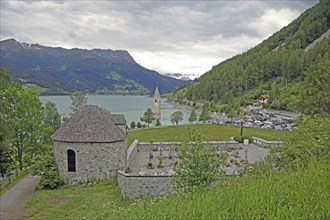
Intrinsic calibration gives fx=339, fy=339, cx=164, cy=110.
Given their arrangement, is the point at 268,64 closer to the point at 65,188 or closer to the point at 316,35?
the point at 316,35

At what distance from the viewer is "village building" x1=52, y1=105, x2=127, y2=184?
25094 mm

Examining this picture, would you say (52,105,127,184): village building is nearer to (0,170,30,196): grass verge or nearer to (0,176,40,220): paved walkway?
(0,176,40,220): paved walkway

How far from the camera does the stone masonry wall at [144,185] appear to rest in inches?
805

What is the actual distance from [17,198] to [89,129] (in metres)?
6.76

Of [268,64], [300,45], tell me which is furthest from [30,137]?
[300,45]

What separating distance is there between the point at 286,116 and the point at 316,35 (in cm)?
9299

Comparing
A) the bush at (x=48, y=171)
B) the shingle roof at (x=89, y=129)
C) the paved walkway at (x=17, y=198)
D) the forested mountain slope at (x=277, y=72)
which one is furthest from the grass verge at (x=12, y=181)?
the forested mountain slope at (x=277, y=72)

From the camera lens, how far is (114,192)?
21.9 meters

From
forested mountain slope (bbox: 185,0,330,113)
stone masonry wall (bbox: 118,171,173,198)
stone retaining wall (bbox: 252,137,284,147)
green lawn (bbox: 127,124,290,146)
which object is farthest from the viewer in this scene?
forested mountain slope (bbox: 185,0,330,113)

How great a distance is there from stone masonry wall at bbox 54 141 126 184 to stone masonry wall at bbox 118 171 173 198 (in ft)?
15.7

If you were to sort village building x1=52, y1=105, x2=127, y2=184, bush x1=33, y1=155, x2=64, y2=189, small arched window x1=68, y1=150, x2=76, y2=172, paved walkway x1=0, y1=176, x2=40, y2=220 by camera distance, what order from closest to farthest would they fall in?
paved walkway x1=0, y1=176, x2=40, y2=220
bush x1=33, y1=155, x2=64, y2=189
village building x1=52, y1=105, x2=127, y2=184
small arched window x1=68, y1=150, x2=76, y2=172

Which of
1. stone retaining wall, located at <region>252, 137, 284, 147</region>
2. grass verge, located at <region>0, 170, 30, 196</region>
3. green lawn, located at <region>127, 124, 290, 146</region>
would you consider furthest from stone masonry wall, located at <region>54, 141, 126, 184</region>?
stone retaining wall, located at <region>252, 137, 284, 147</region>

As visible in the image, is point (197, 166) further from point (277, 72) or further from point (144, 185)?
point (277, 72)

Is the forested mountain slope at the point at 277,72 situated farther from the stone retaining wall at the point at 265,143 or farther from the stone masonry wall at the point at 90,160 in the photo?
the stone masonry wall at the point at 90,160
